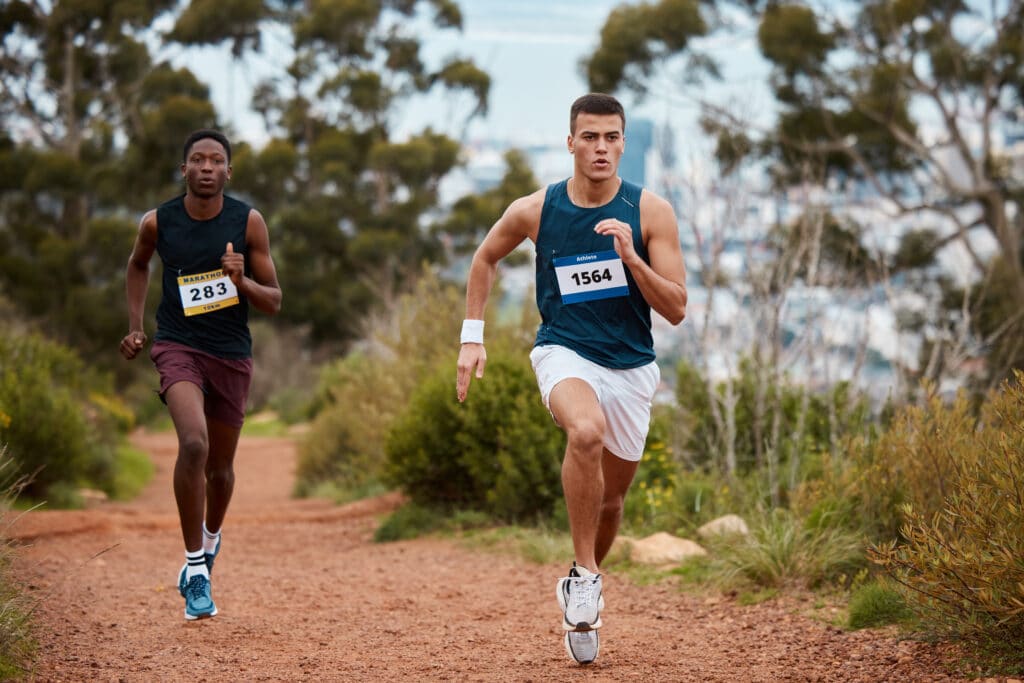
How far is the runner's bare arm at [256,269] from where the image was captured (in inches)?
264

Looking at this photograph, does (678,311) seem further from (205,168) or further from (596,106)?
(205,168)

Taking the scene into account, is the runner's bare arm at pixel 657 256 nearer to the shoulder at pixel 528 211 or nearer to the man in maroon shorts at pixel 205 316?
the shoulder at pixel 528 211

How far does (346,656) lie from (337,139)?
33.1m

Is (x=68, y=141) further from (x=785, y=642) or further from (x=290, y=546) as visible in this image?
(x=785, y=642)

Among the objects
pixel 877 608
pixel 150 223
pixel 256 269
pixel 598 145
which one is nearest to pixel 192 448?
pixel 256 269

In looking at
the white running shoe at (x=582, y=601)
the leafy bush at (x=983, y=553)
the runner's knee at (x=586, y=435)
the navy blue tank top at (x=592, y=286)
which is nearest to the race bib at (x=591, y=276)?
the navy blue tank top at (x=592, y=286)

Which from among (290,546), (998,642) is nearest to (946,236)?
(290,546)

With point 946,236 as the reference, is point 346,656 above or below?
below

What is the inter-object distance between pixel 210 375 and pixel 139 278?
2.67ft

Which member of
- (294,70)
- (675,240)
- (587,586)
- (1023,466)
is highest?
(294,70)

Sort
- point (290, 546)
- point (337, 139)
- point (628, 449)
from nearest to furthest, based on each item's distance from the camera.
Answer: point (628, 449), point (290, 546), point (337, 139)

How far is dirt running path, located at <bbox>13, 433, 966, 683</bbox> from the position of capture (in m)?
5.35

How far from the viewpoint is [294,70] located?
39906mm

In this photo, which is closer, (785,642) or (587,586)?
(587,586)
